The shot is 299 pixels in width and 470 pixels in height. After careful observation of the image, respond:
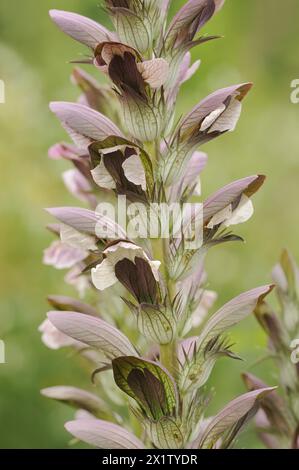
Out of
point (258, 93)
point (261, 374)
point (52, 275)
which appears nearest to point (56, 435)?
point (261, 374)

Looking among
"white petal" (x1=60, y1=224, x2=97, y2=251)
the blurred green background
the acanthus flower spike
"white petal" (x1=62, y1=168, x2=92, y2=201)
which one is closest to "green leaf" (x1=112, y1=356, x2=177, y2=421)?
the acanthus flower spike

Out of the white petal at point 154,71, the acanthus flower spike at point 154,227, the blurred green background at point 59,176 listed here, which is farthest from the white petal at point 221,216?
the blurred green background at point 59,176

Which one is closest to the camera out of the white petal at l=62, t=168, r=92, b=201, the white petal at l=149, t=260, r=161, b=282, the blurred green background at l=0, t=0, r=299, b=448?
the white petal at l=149, t=260, r=161, b=282

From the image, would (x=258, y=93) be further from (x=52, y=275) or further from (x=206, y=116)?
(x=206, y=116)

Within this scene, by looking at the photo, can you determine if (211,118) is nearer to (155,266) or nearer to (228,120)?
(228,120)

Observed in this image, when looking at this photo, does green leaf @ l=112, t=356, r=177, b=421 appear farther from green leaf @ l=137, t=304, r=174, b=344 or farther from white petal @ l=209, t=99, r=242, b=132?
white petal @ l=209, t=99, r=242, b=132

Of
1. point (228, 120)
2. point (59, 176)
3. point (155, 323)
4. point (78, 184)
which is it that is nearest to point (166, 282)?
point (155, 323)
